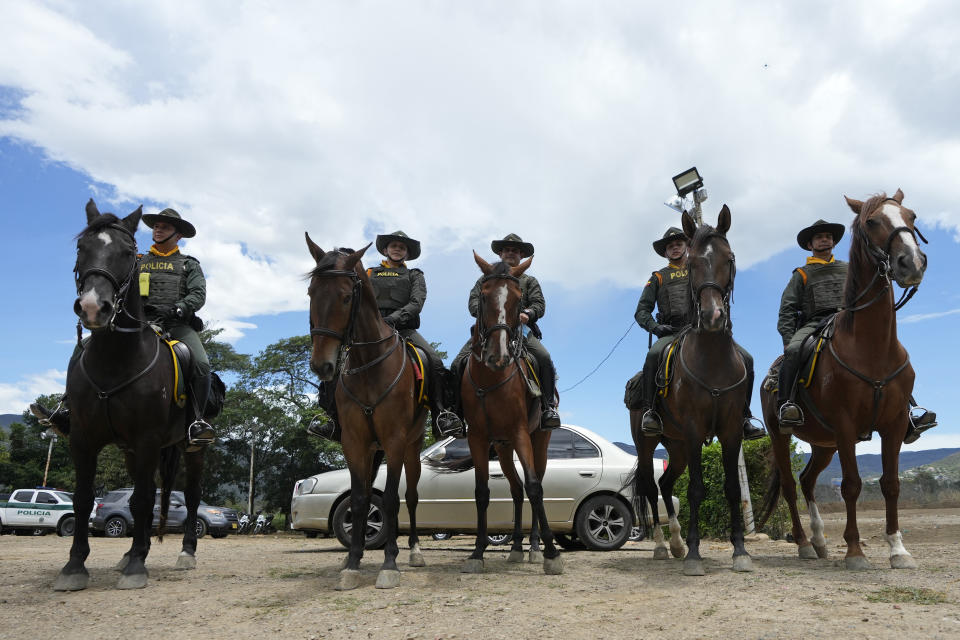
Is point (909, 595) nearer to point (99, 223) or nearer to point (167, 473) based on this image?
point (99, 223)

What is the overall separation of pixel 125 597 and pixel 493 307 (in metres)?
4.05

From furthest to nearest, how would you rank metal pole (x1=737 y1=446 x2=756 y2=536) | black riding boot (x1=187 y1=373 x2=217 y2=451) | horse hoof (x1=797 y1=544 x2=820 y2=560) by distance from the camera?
1. metal pole (x1=737 y1=446 x2=756 y2=536)
2. horse hoof (x1=797 y1=544 x2=820 y2=560)
3. black riding boot (x1=187 y1=373 x2=217 y2=451)

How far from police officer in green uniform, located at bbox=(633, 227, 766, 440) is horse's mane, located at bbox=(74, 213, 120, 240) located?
5859mm

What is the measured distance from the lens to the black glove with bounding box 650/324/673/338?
8.21 metres

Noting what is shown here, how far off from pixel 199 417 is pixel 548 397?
3.91m

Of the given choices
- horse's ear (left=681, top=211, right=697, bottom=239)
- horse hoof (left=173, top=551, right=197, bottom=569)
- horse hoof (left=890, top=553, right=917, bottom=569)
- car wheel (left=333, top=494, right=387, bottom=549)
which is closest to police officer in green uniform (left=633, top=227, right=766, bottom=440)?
horse's ear (left=681, top=211, right=697, bottom=239)

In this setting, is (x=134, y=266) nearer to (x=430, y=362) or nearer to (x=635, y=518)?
(x=430, y=362)

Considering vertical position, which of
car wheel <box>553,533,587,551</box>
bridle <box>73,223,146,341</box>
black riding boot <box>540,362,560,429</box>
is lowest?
car wheel <box>553,533,587,551</box>

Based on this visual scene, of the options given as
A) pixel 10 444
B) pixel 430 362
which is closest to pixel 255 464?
pixel 10 444

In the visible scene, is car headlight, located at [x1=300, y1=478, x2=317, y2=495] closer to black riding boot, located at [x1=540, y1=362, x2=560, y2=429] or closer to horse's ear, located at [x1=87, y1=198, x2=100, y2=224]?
black riding boot, located at [x1=540, y1=362, x2=560, y2=429]

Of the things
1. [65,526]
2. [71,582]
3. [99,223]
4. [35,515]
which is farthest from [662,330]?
[35,515]

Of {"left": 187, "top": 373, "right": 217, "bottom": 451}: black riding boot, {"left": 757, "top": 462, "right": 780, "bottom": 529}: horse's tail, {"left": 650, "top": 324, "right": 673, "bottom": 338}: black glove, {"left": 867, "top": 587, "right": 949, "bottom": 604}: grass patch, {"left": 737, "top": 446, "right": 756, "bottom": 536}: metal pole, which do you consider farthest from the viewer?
{"left": 737, "top": 446, "right": 756, "bottom": 536}: metal pole

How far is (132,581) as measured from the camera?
6043 millimetres

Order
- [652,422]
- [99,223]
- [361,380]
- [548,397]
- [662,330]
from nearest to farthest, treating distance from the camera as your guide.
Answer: [99,223]
[361,380]
[652,422]
[548,397]
[662,330]
